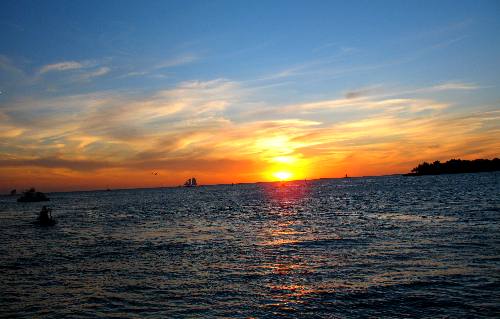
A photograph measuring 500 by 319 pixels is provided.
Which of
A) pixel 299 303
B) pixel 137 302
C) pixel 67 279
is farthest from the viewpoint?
pixel 67 279

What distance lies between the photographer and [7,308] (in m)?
19.2

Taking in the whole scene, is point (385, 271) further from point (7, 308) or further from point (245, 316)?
point (7, 308)

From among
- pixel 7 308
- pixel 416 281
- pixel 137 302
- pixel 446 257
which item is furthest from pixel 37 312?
pixel 446 257

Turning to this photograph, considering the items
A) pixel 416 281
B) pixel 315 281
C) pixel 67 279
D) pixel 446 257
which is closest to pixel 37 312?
pixel 67 279

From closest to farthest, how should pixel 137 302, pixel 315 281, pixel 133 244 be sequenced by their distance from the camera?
pixel 137 302 → pixel 315 281 → pixel 133 244

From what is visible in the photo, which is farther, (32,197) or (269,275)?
(32,197)

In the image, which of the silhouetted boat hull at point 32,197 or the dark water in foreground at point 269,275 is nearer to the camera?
the dark water in foreground at point 269,275

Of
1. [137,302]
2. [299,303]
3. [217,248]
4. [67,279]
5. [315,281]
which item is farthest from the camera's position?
[217,248]

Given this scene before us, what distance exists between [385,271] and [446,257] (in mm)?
5747

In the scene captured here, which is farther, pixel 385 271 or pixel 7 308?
pixel 385 271

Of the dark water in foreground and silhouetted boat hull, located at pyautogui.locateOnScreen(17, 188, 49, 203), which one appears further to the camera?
silhouetted boat hull, located at pyautogui.locateOnScreen(17, 188, 49, 203)

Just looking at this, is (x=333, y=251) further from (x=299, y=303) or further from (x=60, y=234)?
(x=60, y=234)

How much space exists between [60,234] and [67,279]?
28751mm

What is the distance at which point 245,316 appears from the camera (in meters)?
16.5
